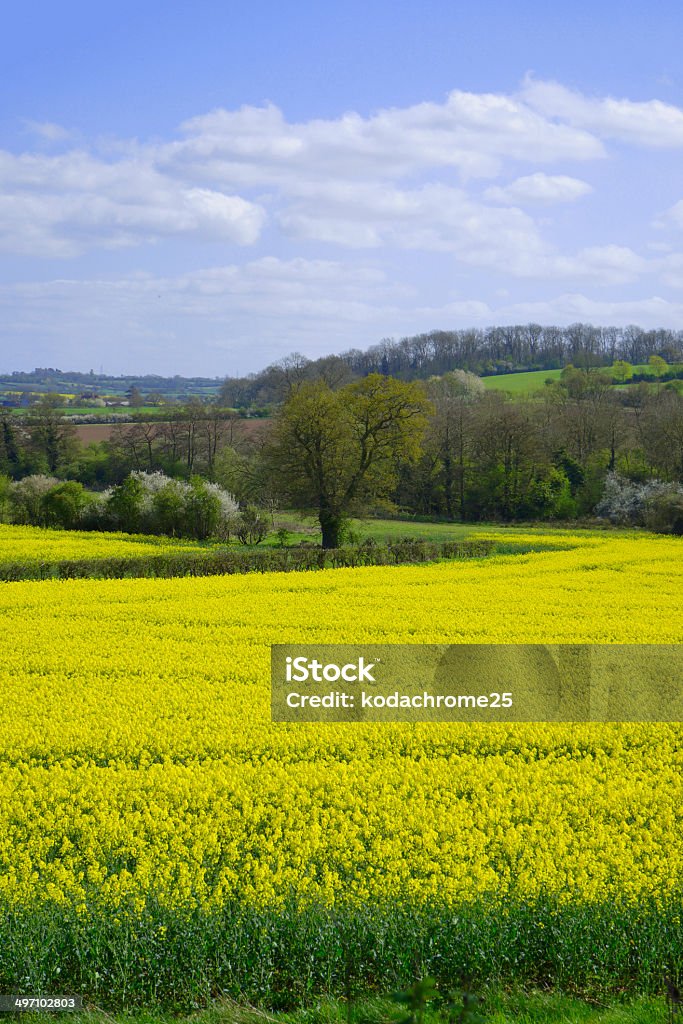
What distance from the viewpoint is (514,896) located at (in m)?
6.24

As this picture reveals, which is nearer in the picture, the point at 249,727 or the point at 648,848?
the point at 648,848

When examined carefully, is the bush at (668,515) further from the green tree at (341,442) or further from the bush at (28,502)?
the bush at (28,502)

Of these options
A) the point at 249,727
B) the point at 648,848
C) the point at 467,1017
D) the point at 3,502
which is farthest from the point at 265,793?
the point at 3,502

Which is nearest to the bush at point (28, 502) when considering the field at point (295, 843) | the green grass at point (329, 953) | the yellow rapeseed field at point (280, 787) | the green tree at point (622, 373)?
the yellow rapeseed field at point (280, 787)

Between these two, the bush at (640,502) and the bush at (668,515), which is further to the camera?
the bush at (640,502)

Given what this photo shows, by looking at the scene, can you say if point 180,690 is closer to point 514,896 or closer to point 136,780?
point 136,780

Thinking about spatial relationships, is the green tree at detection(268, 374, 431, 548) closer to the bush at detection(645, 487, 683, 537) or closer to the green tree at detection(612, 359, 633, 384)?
the bush at detection(645, 487, 683, 537)

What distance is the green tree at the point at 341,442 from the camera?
3303 cm

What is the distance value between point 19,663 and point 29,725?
302cm

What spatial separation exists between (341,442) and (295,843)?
2681 cm

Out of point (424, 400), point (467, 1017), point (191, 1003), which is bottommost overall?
point (191, 1003)

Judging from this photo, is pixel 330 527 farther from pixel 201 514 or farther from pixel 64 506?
pixel 64 506

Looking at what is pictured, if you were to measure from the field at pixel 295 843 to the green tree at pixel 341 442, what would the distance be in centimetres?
2018

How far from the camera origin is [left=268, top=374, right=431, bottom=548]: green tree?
3303 cm
